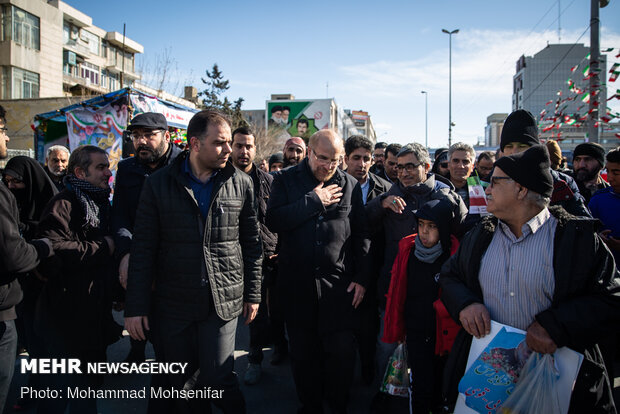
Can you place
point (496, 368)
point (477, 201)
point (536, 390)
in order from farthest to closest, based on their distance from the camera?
point (477, 201) < point (496, 368) < point (536, 390)

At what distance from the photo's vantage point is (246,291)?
9.06 feet

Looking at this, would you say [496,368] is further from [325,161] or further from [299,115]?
[299,115]

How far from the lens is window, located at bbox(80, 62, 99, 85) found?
37472 mm

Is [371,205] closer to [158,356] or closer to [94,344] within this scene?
[158,356]

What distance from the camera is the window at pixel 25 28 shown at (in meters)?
23.4

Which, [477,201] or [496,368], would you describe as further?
[477,201]

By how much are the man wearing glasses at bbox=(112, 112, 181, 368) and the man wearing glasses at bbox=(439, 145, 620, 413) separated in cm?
231

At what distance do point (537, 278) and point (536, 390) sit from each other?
20.6 inches

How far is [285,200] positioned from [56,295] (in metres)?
1.76

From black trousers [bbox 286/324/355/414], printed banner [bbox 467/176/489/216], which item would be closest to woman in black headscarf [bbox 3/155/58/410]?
black trousers [bbox 286/324/355/414]

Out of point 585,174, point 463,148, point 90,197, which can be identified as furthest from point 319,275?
point 585,174

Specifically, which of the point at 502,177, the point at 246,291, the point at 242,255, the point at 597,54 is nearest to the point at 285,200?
the point at 242,255

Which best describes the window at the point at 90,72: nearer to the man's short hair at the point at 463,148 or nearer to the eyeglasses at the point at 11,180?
the eyeglasses at the point at 11,180

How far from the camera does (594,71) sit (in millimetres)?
8453
